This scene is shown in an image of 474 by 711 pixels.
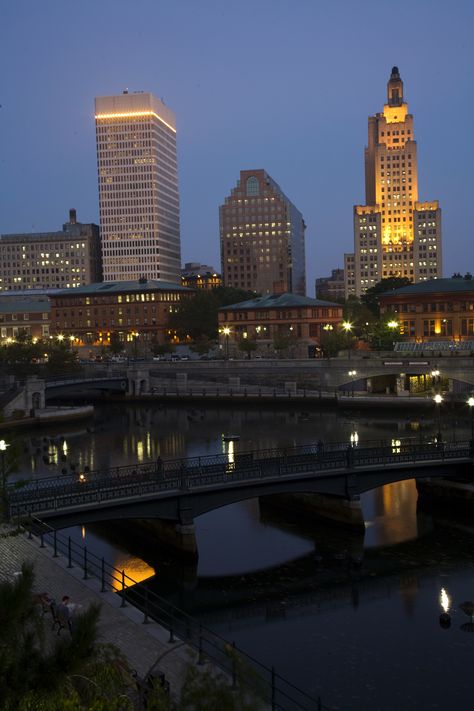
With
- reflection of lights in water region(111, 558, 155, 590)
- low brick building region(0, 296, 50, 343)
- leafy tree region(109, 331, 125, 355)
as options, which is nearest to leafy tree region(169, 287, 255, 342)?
leafy tree region(109, 331, 125, 355)

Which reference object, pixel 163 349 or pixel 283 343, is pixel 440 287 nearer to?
pixel 283 343

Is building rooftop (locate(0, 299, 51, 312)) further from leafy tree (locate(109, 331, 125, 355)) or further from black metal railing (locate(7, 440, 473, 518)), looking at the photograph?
black metal railing (locate(7, 440, 473, 518))

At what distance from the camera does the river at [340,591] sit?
1024 inches

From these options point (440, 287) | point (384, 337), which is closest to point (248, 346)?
point (384, 337)

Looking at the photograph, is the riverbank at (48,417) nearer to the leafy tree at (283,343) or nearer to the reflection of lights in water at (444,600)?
the leafy tree at (283,343)

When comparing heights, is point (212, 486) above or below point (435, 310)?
below

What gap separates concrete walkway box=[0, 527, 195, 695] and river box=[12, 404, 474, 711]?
6.58 m

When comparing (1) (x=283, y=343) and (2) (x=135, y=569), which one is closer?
(2) (x=135, y=569)

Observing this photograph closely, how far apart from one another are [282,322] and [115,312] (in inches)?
1930

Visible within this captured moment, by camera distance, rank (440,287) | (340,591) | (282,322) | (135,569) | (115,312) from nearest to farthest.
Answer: (340,591)
(135,569)
(440,287)
(282,322)
(115,312)

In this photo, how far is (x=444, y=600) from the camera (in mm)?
32875

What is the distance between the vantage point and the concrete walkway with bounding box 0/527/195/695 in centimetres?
1967

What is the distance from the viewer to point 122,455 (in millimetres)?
71875

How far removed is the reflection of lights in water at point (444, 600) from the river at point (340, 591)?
0.16 ft
